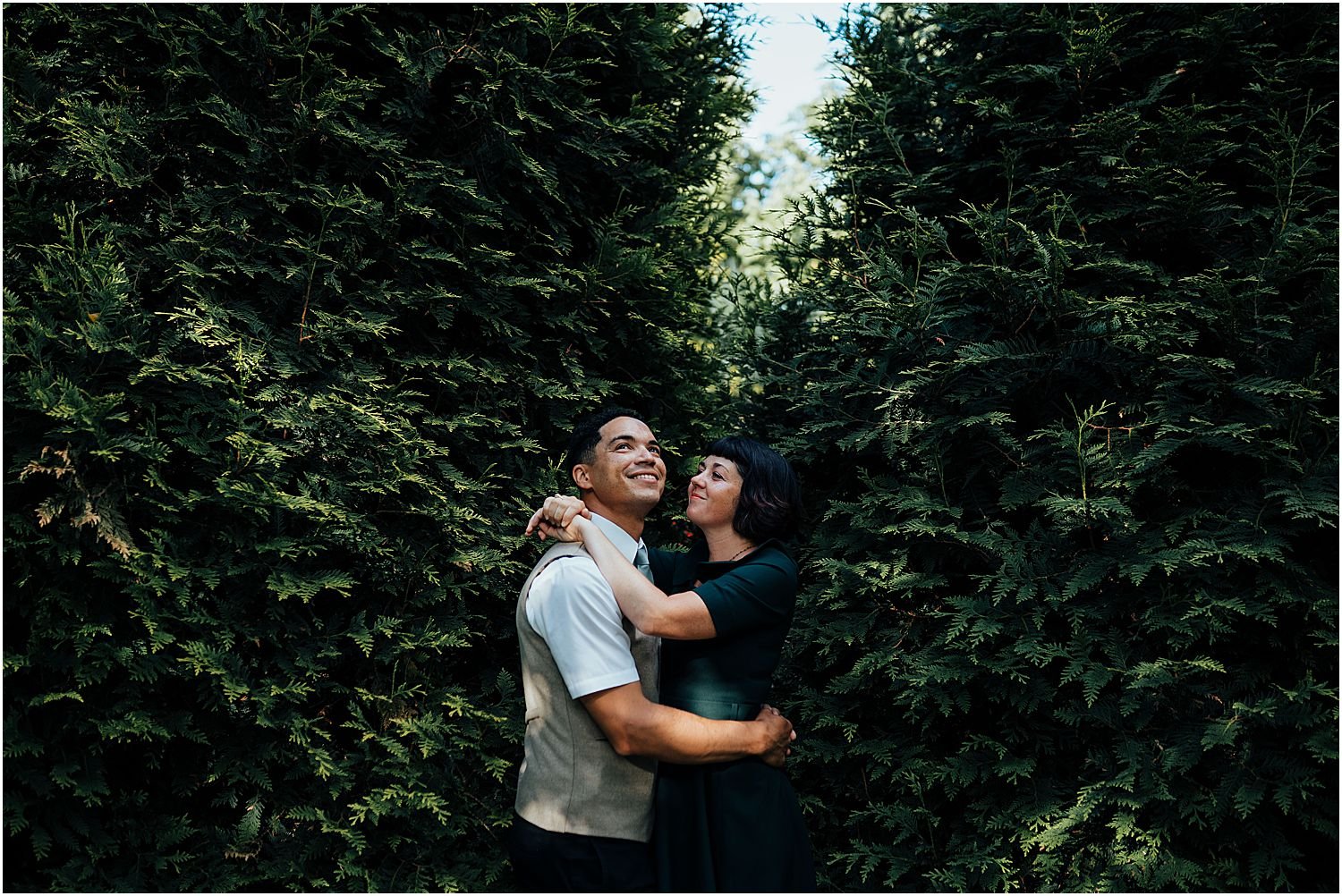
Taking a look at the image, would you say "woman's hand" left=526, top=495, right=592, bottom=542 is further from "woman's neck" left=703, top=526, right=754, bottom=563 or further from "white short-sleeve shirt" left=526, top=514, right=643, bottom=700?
"woman's neck" left=703, top=526, right=754, bottom=563

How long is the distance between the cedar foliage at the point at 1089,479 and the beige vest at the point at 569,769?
1.50 m

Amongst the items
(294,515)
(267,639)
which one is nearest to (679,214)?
(294,515)

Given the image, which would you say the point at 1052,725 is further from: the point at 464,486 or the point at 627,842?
the point at 464,486

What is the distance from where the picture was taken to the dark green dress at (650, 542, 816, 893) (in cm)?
304

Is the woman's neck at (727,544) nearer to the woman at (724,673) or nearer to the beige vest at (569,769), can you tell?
the woman at (724,673)

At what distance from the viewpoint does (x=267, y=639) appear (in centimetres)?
361

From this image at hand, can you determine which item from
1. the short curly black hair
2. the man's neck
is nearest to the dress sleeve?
the man's neck

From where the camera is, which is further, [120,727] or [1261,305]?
[1261,305]

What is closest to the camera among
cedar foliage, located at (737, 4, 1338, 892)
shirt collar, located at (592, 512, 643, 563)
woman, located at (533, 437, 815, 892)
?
woman, located at (533, 437, 815, 892)

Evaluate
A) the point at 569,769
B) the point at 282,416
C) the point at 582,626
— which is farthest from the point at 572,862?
the point at 282,416

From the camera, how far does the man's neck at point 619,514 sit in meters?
3.49

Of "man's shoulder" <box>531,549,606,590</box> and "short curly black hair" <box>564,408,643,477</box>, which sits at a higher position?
"short curly black hair" <box>564,408,643,477</box>

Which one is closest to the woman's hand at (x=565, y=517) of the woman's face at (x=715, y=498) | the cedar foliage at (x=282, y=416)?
the woman's face at (x=715, y=498)

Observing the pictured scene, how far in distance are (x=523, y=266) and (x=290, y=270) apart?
112cm
